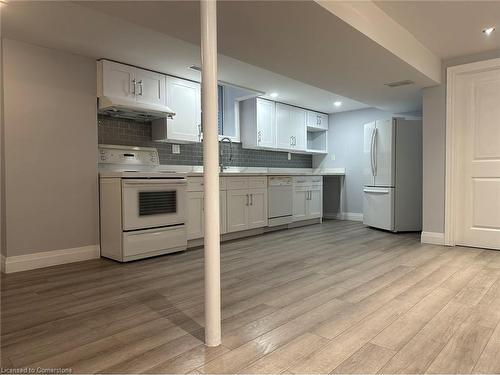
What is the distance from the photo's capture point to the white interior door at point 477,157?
3.77 meters

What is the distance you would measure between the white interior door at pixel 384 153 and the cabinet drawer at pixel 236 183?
2068 mm

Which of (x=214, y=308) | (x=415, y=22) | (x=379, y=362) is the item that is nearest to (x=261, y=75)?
(x=415, y=22)

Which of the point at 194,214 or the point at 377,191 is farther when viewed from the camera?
the point at 377,191

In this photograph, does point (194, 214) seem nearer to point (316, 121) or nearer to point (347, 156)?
point (316, 121)

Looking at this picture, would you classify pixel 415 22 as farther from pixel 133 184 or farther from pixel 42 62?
pixel 42 62

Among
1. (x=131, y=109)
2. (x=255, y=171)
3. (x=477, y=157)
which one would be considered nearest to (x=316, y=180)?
(x=255, y=171)

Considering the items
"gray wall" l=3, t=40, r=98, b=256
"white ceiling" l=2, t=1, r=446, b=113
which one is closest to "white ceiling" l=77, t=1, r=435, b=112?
"white ceiling" l=2, t=1, r=446, b=113

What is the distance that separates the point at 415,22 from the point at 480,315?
249 centimetres

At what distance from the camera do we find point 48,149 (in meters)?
3.31

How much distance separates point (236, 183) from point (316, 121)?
2.84 metres

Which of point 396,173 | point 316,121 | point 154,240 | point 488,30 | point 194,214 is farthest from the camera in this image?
point 316,121

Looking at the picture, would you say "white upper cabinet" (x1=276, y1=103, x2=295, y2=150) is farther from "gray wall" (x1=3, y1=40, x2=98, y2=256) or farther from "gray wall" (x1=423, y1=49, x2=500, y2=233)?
"gray wall" (x1=3, y1=40, x2=98, y2=256)

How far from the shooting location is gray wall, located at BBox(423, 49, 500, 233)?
4070mm

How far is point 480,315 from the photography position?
201cm
